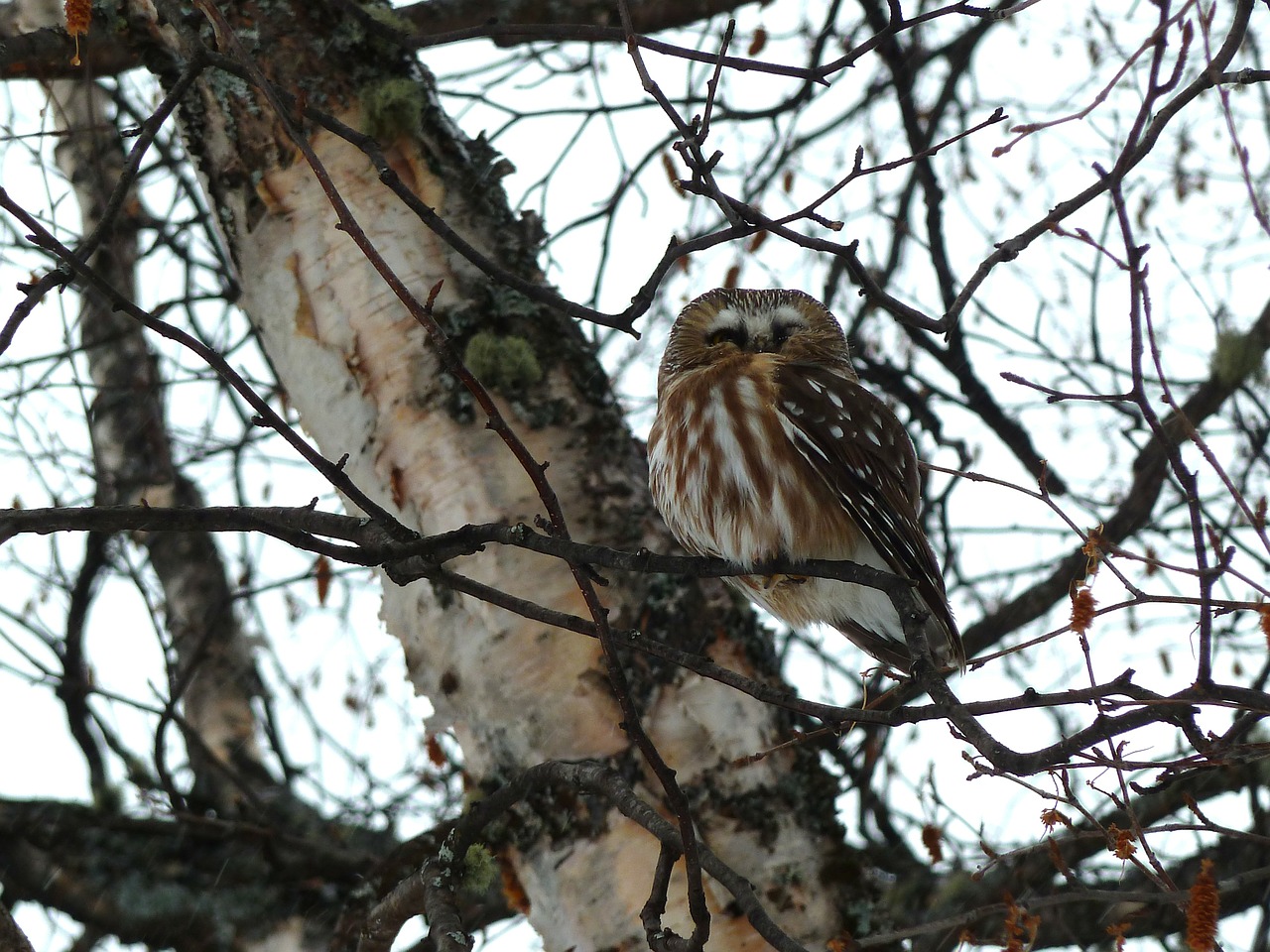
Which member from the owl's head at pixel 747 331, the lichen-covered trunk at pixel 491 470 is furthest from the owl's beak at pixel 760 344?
the lichen-covered trunk at pixel 491 470

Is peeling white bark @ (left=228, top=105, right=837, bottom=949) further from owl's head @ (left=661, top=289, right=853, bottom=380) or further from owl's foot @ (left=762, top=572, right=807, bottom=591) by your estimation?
owl's head @ (left=661, top=289, right=853, bottom=380)

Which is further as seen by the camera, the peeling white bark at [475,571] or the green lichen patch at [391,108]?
the green lichen patch at [391,108]

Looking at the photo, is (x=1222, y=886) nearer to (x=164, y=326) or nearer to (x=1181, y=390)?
(x=164, y=326)

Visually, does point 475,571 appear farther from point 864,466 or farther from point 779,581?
point 864,466

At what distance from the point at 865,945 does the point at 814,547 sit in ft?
2.82

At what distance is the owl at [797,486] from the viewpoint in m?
2.94

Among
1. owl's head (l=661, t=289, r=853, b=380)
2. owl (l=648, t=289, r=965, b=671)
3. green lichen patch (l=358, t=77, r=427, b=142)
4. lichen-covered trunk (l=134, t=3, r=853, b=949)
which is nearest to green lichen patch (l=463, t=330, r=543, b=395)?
lichen-covered trunk (l=134, t=3, r=853, b=949)

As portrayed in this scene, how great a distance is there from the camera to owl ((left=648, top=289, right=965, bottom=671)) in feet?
9.66

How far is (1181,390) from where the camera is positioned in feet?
17.1

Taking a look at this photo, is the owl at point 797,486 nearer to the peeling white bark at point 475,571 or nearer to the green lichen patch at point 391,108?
the peeling white bark at point 475,571

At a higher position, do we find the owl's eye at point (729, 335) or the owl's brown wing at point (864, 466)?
the owl's eye at point (729, 335)

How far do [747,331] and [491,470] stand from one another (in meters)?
0.86

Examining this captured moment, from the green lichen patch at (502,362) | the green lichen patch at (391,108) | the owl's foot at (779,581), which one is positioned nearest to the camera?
the owl's foot at (779,581)

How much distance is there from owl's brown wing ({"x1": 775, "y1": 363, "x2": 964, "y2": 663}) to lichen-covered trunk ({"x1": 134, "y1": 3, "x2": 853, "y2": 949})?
48 cm
